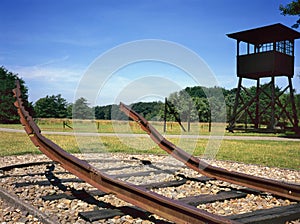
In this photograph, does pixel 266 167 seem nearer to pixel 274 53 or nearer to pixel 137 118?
pixel 137 118

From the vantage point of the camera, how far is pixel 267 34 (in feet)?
78.9

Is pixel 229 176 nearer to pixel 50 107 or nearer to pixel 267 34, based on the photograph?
pixel 267 34

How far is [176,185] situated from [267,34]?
20907mm

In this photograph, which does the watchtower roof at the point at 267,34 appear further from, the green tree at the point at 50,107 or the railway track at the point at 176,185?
the green tree at the point at 50,107

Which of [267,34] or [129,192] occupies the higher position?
[267,34]

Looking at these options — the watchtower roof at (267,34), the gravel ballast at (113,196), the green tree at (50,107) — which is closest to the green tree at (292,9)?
the watchtower roof at (267,34)

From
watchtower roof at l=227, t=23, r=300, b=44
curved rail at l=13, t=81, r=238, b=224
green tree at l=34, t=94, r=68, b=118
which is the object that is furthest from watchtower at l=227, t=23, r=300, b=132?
green tree at l=34, t=94, r=68, b=118

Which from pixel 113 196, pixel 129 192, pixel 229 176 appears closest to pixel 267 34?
pixel 229 176

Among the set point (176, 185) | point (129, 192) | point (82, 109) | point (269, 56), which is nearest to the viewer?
point (129, 192)

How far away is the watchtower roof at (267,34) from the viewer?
76.5 feet

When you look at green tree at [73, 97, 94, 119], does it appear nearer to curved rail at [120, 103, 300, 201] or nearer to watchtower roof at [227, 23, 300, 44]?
curved rail at [120, 103, 300, 201]

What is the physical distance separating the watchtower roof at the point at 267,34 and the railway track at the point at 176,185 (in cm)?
1981

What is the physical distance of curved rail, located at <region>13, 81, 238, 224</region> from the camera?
3.05 metres

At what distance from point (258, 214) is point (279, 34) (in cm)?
2224
